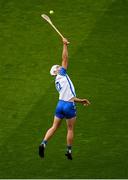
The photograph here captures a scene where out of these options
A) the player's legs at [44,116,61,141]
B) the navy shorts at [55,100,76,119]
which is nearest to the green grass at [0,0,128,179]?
the player's legs at [44,116,61,141]

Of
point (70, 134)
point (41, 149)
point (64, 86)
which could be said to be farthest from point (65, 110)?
point (41, 149)

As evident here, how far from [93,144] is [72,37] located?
22.5ft

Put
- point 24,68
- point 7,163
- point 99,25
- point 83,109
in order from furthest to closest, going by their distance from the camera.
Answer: point 99,25 → point 24,68 → point 83,109 → point 7,163

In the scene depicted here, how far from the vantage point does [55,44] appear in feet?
107

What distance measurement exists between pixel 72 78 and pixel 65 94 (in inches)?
231

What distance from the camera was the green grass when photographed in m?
26.0

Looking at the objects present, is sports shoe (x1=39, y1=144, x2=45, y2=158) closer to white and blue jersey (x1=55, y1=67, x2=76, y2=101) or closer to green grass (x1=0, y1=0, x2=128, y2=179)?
green grass (x1=0, y1=0, x2=128, y2=179)

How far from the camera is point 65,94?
81.1 ft

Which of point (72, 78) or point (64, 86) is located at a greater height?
point (72, 78)

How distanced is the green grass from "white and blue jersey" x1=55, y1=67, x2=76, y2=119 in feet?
5.87

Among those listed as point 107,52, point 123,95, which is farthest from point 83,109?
point 107,52

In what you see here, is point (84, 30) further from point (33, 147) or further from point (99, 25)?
point (33, 147)

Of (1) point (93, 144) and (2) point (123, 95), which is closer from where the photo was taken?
(1) point (93, 144)

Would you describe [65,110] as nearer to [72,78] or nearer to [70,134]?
[70,134]
